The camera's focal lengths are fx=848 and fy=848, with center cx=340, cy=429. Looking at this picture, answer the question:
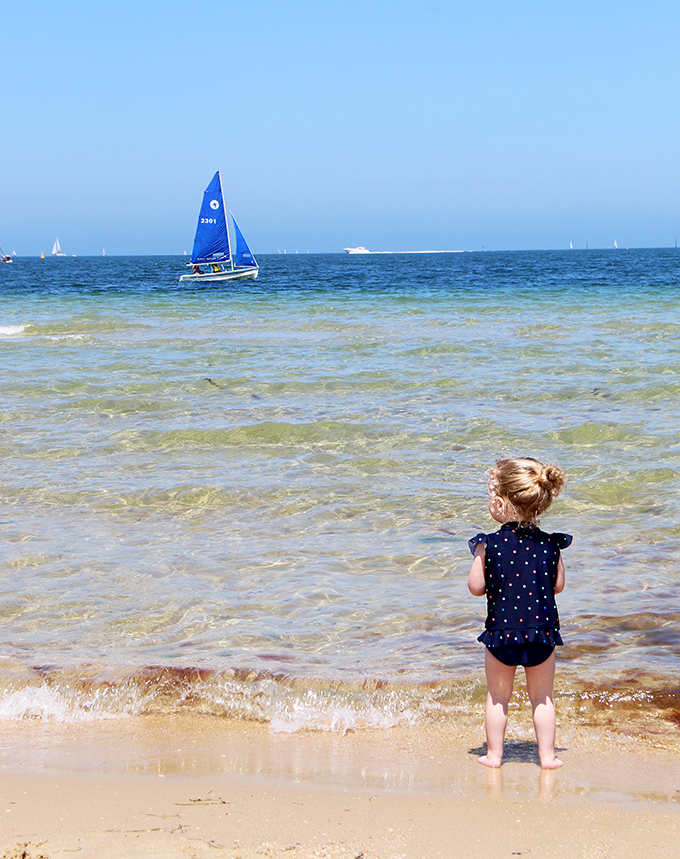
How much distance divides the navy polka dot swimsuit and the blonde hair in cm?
7

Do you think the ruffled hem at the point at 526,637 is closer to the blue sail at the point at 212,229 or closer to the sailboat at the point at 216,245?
the sailboat at the point at 216,245

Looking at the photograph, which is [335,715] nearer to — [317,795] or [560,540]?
[317,795]

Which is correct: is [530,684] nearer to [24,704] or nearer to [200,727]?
[200,727]

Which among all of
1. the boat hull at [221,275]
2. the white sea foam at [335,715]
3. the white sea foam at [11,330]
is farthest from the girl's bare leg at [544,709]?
the boat hull at [221,275]

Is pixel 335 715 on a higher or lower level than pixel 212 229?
lower

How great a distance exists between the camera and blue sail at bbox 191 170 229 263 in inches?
1816

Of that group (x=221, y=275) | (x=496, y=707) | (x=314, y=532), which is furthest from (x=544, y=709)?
(x=221, y=275)

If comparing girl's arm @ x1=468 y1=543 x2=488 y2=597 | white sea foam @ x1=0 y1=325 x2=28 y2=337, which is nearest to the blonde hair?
girl's arm @ x1=468 y1=543 x2=488 y2=597

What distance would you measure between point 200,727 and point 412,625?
1.31 m

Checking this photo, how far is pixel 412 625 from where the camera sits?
4.19 meters

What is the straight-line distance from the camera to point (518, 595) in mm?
2922

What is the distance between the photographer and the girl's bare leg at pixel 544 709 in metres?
2.87

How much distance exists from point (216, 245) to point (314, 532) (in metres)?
43.7

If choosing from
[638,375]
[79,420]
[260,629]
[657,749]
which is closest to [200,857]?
[657,749]
